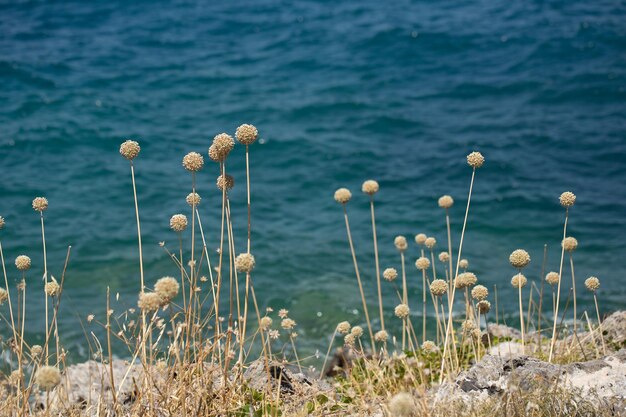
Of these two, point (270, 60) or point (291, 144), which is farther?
point (270, 60)

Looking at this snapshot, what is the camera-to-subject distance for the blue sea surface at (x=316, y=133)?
984 cm

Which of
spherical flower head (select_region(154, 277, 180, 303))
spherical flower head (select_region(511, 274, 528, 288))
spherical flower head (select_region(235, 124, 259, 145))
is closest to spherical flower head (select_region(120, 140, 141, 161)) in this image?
spherical flower head (select_region(235, 124, 259, 145))

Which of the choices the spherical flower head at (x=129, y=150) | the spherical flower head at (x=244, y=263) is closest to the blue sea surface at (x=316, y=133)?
the spherical flower head at (x=129, y=150)

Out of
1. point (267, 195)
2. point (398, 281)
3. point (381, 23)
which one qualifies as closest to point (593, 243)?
point (398, 281)

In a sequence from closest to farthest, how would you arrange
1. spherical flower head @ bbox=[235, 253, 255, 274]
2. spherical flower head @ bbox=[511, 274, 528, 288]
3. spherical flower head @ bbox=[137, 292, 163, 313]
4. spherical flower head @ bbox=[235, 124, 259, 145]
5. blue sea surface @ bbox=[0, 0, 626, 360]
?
spherical flower head @ bbox=[137, 292, 163, 313] → spherical flower head @ bbox=[235, 253, 255, 274] → spherical flower head @ bbox=[235, 124, 259, 145] → spherical flower head @ bbox=[511, 274, 528, 288] → blue sea surface @ bbox=[0, 0, 626, 360]

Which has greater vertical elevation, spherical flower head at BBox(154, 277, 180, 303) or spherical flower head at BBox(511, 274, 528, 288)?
spherical flower head at BBox(154, 277, 180, 303)

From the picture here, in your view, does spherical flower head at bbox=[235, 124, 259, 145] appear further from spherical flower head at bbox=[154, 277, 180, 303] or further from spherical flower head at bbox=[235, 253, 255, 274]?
spherical flower head at bbox=[154, 277, 180, 303]

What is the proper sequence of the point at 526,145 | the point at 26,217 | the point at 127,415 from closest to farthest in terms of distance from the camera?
the point at 127,415, the point at 26,217, the point at 526,145

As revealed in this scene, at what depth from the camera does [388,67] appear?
1642 centimetres

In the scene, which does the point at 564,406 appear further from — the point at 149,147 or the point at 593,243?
the point at 149,147

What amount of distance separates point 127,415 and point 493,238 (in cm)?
766

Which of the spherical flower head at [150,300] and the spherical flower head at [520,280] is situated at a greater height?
the spherical flower head at [150,300]

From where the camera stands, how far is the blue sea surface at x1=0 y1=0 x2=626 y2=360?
388 inches

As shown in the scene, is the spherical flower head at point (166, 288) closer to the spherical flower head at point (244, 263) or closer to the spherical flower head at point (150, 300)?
the spherical flower head at point (150, 300)
